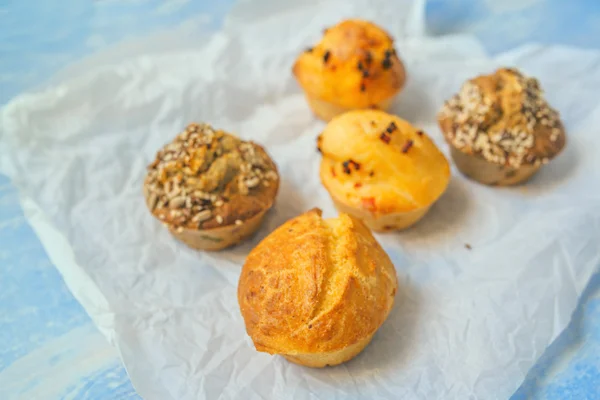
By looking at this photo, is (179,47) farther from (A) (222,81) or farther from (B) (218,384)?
(B) (218,384)

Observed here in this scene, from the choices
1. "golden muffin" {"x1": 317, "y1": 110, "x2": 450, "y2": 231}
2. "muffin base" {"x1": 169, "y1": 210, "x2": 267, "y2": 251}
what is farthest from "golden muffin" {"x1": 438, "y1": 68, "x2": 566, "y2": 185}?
"muffin base" {"x1": 169, "y1": 210, "x2": 267, "y2": 251}

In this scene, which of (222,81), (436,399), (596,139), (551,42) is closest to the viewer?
(436,399)

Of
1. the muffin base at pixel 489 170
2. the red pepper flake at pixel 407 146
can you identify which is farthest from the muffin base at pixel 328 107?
the red pepper flake at pixel 407 146

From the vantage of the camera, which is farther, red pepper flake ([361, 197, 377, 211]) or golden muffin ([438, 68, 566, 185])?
golden muffin ([438, 68, 566, 185])

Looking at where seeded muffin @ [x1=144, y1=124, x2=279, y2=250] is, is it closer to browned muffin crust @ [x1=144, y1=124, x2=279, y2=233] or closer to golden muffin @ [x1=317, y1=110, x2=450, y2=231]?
browned muffin crust @ [x1=144, y1=124, x2=279, y2=233]

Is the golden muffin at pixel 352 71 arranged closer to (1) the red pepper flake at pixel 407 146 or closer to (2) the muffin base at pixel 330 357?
(1) the red pepper flake at pixel 407 146

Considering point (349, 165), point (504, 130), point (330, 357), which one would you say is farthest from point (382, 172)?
point (330, 357)

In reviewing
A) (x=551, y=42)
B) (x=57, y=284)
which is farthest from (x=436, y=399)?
(x=551, y=42)
